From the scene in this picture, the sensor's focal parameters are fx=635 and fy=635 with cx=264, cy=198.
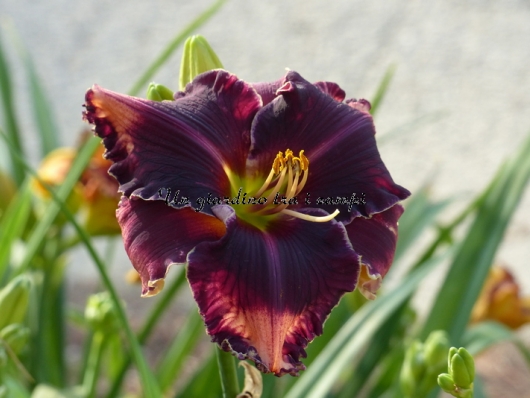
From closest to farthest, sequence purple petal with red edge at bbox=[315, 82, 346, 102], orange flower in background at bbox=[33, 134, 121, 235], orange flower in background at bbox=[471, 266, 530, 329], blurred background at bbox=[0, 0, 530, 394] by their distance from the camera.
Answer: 1. purple petal with red edge at bbox=[315, 82, 346, 102]
2. orange flower in background at bbox=[33, 134, 121, 235]
3. orange flower in background at bbox=[471, 266, 530, 329]
4. blurred background at bbox=[0, 0, 530, 394]

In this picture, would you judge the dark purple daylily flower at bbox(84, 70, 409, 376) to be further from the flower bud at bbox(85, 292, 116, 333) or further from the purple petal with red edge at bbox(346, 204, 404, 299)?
the flower bud at bbox(85, 292, 116, 333)

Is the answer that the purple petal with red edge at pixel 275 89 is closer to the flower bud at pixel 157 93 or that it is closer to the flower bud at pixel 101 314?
the flower bud at pixel 157 93

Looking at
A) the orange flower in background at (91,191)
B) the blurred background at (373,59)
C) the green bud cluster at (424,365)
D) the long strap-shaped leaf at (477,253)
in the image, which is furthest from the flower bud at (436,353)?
the blurred background at (373,59)

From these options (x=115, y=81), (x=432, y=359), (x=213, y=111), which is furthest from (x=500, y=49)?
(x=213, y=111)

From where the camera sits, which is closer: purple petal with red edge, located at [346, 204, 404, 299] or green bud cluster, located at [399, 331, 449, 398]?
purple petal with red edge, located at [346, 204, 404, 299]

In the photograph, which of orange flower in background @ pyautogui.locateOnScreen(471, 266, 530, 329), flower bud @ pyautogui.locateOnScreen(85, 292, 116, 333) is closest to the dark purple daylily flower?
flower bud @ pyautogui.locateOnScreen(85, 292, 116, 333)

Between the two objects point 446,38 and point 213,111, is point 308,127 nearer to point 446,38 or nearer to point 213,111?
point 213,111

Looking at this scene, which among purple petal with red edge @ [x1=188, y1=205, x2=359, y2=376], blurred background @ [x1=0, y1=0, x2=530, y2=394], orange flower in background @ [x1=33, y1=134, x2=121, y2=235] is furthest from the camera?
blurred background @ [x1=0, y1=0, x2=530, y2=394]

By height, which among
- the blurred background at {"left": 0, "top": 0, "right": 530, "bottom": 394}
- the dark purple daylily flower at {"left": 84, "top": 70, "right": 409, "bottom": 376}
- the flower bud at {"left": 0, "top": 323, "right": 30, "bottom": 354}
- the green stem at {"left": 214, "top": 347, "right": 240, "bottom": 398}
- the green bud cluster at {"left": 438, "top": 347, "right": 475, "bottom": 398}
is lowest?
the flower bud at {"left": 0, "top": 323, "right": 30, "bottom": 354}

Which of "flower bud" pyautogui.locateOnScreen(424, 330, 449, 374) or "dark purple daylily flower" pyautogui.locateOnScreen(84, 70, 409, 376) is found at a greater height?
"dark purple daylily flower" pyautogui.locateOnScreen(84, 70, 409, 376)

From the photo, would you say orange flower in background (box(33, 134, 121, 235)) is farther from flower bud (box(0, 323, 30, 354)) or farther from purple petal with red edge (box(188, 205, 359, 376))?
purple petal with red edge (box(188, 205, 359, 376))
